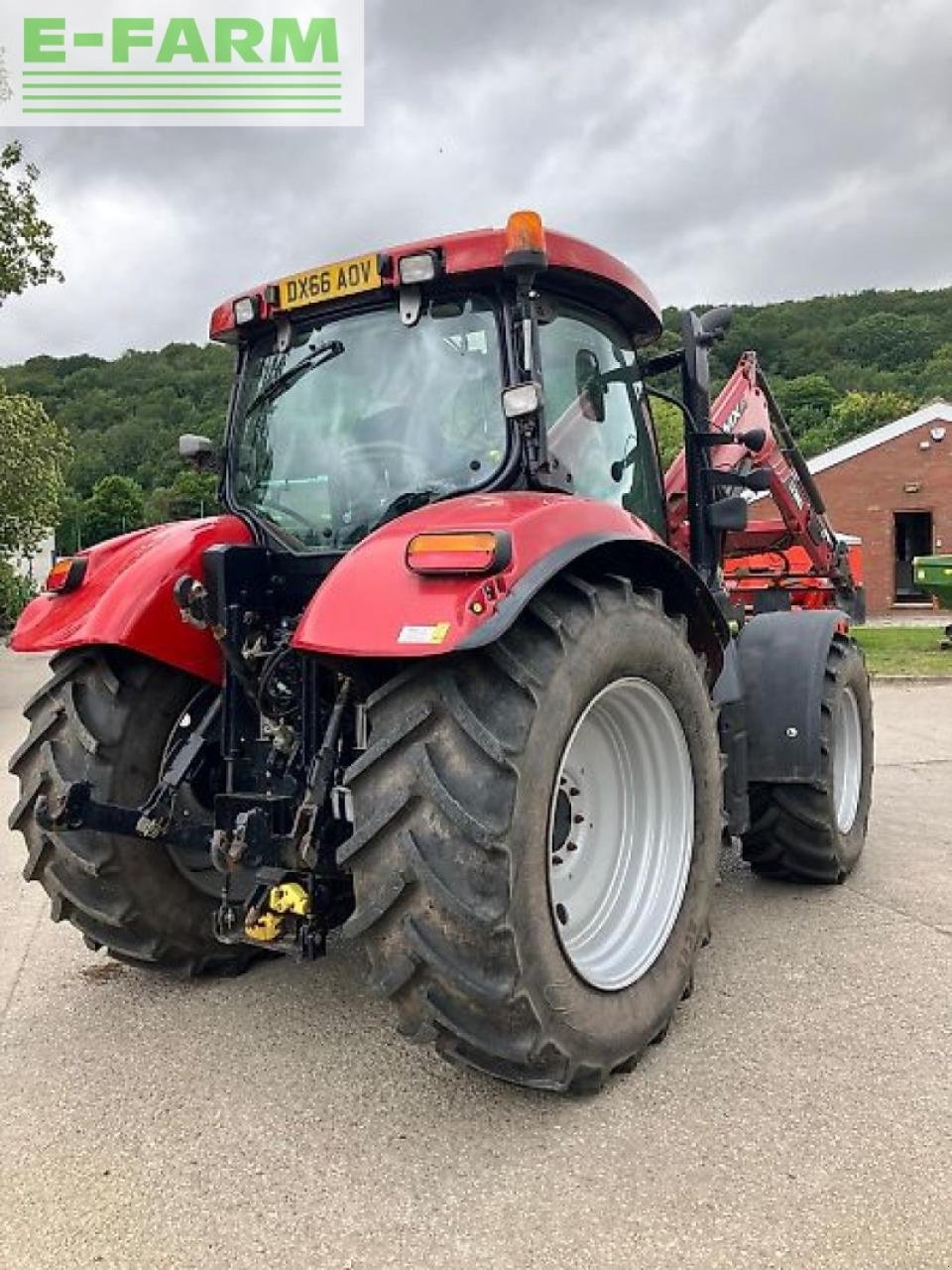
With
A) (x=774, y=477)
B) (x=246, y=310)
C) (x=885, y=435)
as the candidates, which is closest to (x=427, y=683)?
(x=246, y=310)

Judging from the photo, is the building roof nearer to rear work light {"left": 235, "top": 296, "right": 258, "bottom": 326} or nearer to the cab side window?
the cab side window

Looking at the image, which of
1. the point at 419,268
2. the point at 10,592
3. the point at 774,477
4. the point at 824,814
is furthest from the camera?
the point at 10,592

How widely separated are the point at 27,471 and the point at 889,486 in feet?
64.5

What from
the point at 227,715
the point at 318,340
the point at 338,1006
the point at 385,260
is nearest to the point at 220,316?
the point at 318,340

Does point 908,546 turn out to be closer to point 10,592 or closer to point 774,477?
point 10,592

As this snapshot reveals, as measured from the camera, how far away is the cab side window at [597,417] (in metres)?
3.21

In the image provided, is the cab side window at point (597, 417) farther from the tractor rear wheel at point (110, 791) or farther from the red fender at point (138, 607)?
the tractor rear wheel at point (110, 791)

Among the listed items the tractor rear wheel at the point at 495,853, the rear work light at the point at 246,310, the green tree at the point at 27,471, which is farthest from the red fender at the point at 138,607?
the green tree at the point at 27,471

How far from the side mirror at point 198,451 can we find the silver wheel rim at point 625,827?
1618 mm

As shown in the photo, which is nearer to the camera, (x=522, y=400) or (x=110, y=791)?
(x=522, y=400)

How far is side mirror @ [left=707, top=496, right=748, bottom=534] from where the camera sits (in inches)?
153

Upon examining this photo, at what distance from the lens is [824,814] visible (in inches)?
163

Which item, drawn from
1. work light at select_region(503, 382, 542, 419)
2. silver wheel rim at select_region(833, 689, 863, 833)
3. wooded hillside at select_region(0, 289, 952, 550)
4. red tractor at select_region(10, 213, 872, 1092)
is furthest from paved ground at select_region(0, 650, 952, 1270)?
wooded hillside at select_region(0, 289, 952, 550)

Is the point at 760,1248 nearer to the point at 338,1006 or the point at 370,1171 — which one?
the point at 370,1171
